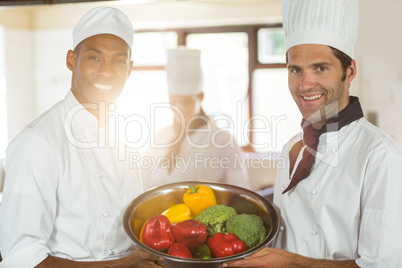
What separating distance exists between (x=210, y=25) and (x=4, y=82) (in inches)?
20.9

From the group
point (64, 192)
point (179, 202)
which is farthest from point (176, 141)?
point (64, 192)

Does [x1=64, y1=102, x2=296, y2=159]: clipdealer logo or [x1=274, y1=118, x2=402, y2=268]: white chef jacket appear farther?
[x1=64, y1=102, x2=296, y2=159]: clipdealer logo

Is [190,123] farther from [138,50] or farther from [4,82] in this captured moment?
[4,82]

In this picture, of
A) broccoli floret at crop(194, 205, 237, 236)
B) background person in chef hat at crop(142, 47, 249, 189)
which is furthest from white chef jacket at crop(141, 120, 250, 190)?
broccoli floret at crop(194, 205, 237, 236)

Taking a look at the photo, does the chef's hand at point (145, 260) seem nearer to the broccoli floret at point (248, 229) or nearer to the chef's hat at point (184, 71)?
the broccoli floret at point (248, 229)

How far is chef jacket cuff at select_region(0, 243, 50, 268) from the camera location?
712 mm

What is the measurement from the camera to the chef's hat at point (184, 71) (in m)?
0.81

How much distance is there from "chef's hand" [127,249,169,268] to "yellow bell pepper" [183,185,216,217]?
0.14m

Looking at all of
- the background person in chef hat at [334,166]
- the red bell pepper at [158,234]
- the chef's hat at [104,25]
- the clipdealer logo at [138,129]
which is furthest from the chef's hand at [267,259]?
the chef's hat at [104,25]

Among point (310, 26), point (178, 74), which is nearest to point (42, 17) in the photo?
point (178, 74)

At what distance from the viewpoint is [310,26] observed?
71 cm

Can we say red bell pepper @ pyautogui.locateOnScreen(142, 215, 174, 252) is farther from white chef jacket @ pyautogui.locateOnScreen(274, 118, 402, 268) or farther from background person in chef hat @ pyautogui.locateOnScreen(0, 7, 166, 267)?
white chef jacket @ pyautogui.locateOnScreen(274, 118, 402, 268)

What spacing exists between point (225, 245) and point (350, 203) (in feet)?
0.85

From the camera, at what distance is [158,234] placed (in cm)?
70
